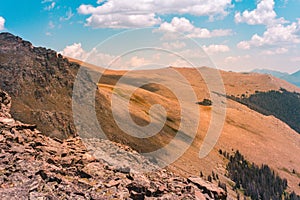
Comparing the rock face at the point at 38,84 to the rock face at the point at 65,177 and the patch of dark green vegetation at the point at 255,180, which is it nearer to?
the rock face at the point at 65,177

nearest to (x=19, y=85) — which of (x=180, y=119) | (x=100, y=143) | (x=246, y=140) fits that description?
(x=100, y=143)

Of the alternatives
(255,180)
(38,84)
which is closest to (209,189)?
(38,84)

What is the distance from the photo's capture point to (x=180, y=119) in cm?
17288

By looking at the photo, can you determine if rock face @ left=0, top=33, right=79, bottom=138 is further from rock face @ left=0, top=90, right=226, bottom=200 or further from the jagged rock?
the jagged rock

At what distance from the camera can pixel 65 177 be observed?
117 feet

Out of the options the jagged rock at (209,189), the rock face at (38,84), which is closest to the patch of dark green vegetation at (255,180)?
the rock face at (38,84)

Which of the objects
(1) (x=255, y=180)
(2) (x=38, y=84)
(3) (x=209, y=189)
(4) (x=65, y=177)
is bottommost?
(1) (x=255, y=180)

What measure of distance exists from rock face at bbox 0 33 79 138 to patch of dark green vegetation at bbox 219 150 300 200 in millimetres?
77030

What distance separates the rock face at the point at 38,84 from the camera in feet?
191

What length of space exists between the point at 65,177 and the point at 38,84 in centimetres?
5076

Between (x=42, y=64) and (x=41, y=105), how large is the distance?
26.6 metres

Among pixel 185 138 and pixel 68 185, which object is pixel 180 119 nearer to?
pixel 185 138

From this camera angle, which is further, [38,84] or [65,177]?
[38,84]

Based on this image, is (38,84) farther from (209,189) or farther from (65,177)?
(209,189)
